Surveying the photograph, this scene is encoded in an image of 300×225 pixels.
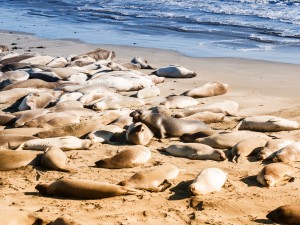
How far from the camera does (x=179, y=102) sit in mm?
7547

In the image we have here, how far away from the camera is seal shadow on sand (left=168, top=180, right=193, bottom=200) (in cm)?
441

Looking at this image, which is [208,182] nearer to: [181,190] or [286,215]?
[181,190]

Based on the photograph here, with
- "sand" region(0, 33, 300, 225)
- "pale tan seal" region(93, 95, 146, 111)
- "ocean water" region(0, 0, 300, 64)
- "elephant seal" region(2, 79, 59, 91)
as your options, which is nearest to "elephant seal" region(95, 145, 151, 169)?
"sand" region(0, 33, 300, 225)

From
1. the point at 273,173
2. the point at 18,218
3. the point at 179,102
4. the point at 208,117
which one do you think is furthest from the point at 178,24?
the point at 18,218

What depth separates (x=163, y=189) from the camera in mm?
4539

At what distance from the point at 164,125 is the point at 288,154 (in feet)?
4.96

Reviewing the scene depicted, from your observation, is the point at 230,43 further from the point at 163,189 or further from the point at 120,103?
the point at 163,189

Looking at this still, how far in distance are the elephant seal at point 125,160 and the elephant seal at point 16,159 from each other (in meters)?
0.59

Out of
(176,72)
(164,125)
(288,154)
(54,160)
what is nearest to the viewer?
(54,160)

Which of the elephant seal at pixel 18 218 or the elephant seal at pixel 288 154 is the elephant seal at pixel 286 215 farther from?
the elephant seal at pixel 18 218

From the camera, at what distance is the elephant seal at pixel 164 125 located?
611cm

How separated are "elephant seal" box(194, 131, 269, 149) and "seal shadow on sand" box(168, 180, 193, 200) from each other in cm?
109

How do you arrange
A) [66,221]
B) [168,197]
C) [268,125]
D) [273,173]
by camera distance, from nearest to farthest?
[66,221] < [168,197] < [273,173] < [268,125]

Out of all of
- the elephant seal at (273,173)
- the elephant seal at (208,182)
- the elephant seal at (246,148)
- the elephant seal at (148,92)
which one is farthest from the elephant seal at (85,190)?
the elephant seal at (148,92)
